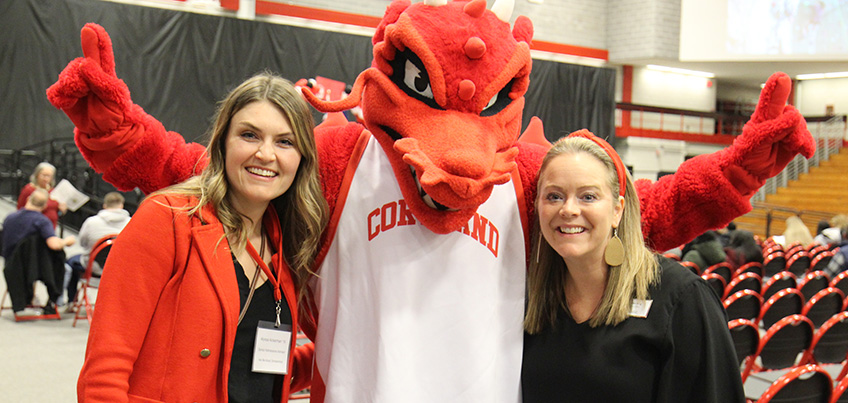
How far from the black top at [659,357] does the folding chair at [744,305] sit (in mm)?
2746

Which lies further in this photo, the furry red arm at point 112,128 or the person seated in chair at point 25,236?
the person seated in chair at point 25,236

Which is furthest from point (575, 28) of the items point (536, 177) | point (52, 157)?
point (536, 177)

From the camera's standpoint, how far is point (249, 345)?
4.99 ft

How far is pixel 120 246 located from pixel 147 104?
10211mm

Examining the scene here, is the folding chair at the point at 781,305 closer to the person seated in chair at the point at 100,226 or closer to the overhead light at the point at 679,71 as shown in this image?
the person seated in chair at the point at 100,226

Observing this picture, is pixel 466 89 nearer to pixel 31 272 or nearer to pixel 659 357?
pixel 659 357

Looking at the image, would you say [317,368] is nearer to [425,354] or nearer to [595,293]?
[425,354]

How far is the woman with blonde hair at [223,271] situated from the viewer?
4.50ft

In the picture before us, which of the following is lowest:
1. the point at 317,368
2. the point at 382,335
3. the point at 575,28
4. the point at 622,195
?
the point at 317,368

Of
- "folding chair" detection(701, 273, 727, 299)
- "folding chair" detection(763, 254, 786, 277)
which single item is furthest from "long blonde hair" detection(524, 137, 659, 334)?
"folding chair" detection(763, 254, 786, 277)

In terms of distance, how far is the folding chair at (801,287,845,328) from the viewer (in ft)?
13.9

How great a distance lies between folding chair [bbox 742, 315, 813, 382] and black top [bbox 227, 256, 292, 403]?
276 centimetres

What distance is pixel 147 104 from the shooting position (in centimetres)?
1075

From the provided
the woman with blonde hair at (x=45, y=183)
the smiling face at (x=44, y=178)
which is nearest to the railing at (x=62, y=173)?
the woman with blonde hair at (x=45, y=183)
